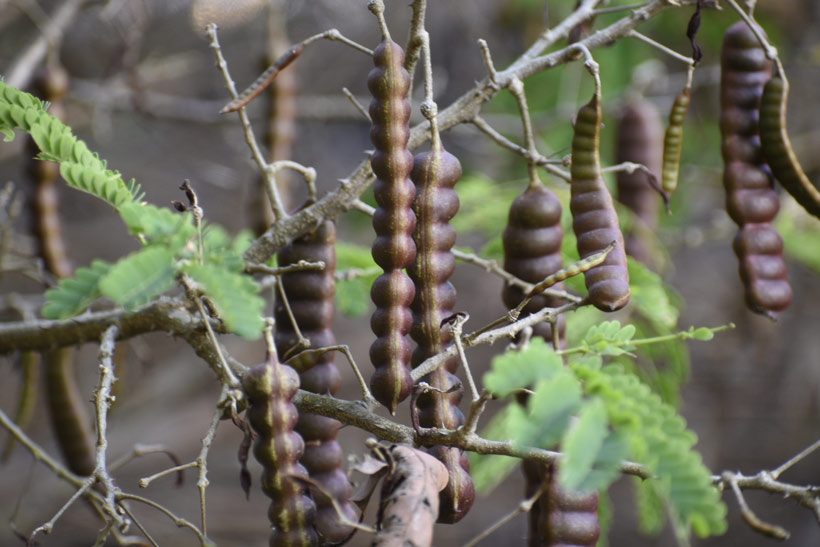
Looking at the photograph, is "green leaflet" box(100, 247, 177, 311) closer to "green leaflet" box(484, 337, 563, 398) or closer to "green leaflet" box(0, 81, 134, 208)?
"green leaflet" box(0, 81, 134, 208)

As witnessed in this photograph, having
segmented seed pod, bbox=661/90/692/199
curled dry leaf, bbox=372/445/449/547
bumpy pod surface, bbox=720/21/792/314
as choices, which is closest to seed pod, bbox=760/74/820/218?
bumpy pod surface, bbox=720/21/792/314

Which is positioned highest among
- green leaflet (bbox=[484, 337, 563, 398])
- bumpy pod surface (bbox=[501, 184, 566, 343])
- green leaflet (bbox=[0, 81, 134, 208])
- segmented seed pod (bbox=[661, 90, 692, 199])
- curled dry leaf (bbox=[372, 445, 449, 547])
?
green leaflet (bbox=[0, 81, 134, 208])

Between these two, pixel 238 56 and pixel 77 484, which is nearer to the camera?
pixel 77 484

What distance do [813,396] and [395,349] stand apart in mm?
4606

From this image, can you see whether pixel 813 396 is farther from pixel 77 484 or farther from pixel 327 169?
pixel 77 484

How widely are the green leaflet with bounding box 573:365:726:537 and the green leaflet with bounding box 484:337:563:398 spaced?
0.31ft

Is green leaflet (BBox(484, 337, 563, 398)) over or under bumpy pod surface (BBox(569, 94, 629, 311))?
under

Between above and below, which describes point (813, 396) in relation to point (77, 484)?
below

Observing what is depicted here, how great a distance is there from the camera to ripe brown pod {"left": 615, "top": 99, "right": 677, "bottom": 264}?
244cm

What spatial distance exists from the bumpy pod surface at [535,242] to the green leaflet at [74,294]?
770 millimetres

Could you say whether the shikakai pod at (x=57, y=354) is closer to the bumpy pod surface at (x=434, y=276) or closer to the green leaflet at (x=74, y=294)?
the green leaflet at (x=74, y=294)

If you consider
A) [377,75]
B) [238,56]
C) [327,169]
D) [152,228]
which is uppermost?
[238,56]

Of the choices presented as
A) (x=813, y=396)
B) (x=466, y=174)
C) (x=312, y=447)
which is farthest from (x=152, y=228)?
(x=813, y=396)

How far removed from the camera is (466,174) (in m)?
4.74
